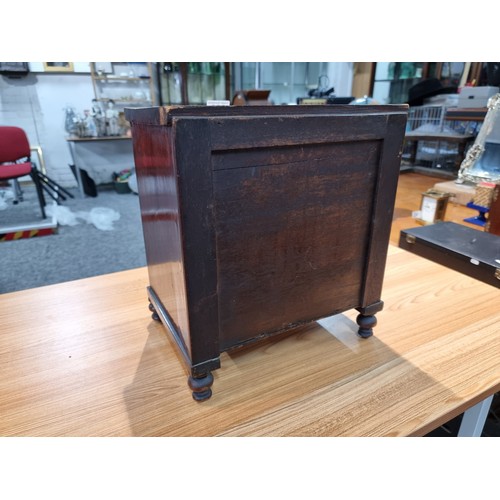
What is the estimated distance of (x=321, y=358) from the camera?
684 millimetres

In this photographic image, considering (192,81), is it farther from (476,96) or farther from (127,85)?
(476,96)

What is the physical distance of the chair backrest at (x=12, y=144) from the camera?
2.97 m

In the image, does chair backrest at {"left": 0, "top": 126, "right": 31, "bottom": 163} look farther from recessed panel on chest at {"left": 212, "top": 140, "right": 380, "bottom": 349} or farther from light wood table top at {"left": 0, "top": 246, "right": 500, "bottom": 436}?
recessed panel on chest at {"left": 212, "top": 140, "right": 380, "bottom": 349}

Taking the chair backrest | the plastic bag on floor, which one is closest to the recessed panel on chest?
the plastic bag on floor

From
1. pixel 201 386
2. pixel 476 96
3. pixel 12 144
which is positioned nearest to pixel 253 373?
pixel 201 386

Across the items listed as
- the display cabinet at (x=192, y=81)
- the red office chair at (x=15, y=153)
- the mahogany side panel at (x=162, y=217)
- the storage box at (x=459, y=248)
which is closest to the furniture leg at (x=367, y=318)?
the mahogany side panel at (x=162, y=217)

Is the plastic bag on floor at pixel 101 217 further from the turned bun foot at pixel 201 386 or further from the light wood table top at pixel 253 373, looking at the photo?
the turned bun foot at pixel 201 386

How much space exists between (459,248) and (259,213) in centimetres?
81

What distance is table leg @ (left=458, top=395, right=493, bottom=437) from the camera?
67 centimetres

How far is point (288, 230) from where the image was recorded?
0.58 meters

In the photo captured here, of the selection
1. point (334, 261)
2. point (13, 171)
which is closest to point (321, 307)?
point (334, 261)

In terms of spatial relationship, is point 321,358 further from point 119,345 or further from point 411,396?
point 119,345

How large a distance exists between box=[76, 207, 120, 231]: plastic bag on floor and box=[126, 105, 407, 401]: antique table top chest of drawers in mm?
2553

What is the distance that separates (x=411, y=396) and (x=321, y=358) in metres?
0.16
